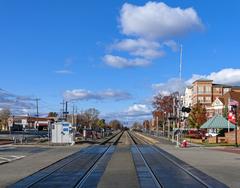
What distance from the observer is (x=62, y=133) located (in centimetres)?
6169

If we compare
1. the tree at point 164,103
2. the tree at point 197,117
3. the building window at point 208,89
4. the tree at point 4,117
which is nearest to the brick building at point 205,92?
the building window at point 208,89

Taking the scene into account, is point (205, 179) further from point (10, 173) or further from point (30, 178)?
point (10, 173)

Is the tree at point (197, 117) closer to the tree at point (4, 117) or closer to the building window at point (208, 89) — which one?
the building window at point (208, 89)

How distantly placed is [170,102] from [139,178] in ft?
397

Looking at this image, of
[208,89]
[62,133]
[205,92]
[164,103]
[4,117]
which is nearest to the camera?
[62,133]

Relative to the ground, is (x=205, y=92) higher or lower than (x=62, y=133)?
higher

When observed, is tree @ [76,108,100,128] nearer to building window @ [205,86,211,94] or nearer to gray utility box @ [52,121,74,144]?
building window @ [205,86,211,94]

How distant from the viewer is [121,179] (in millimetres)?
19062

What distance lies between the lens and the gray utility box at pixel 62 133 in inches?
2424

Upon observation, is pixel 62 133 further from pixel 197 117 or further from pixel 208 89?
pixel 208 89

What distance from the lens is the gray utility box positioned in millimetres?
61562

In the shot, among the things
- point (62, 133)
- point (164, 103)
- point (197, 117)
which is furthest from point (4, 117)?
point (62, 133)

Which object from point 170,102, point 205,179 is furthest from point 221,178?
point 170,102

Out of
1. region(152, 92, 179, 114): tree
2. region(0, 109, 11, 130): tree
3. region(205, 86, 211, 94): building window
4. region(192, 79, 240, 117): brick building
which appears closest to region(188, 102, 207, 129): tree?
region(152, 92, 179, 114): tree
